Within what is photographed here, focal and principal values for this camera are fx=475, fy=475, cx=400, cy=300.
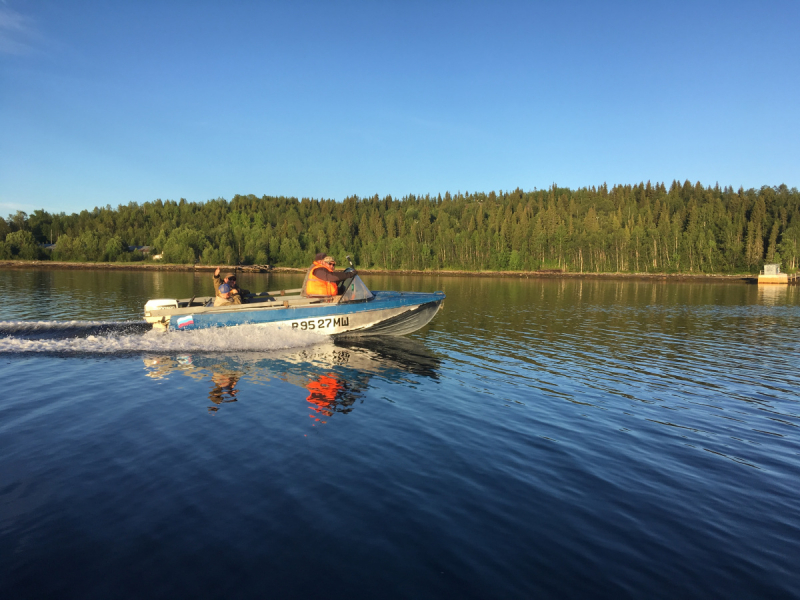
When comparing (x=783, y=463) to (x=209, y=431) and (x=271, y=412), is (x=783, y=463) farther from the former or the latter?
(x=209, y=431)

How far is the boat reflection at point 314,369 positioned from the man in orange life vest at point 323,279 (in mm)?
2207

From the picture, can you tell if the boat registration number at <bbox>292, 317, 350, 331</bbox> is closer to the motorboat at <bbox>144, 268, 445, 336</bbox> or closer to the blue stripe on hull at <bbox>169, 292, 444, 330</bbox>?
the motorboat at <bbox>144, 268, 445, 336</bbox>

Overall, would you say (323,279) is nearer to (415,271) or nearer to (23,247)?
(415,271)

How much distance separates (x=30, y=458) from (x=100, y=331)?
42.2ft

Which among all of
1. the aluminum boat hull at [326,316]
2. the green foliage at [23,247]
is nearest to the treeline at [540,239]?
the green foliage at [23,247]

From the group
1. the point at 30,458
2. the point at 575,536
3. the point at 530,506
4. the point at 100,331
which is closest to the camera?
the point at 575,536

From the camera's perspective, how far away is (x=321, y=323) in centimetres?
1997

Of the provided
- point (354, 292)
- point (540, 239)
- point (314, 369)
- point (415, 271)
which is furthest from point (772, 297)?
point (415, 271)

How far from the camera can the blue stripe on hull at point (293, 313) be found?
18922 mm

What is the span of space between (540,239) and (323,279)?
440 ft

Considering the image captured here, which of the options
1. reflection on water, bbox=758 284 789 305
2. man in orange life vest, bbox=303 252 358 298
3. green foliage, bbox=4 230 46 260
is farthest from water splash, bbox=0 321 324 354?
green foliage, bbox=4 230 46 260

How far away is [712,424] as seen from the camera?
36.5 feet

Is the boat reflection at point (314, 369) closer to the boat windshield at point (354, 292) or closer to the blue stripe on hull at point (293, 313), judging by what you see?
the blue stripe on hull at point (293, 313)

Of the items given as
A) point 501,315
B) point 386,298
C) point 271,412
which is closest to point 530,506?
point 271,412
